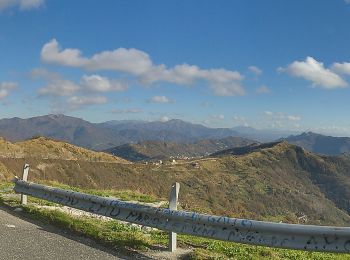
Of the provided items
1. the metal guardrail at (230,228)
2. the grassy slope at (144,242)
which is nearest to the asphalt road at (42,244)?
the grassy slope at (144,242)

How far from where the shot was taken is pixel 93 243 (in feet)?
33.3

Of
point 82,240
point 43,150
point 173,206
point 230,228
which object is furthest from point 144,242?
point 43,150

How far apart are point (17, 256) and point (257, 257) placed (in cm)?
479

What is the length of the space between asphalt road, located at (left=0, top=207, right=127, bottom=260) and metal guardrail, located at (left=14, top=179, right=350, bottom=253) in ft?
3.55

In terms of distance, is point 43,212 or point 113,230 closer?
point 113,230

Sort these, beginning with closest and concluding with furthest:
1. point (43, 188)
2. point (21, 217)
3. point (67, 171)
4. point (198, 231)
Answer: point (198, 231), point (21, 217), point (43, 188), point (67, 171)

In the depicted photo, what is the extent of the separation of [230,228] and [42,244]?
13.3 feet

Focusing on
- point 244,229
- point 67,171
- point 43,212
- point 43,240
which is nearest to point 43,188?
point 43,212

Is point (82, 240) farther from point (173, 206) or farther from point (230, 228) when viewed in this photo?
point (230, 228)

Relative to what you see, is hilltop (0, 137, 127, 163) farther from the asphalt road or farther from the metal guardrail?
the metal guardrail

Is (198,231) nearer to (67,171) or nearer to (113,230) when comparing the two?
(113,230)

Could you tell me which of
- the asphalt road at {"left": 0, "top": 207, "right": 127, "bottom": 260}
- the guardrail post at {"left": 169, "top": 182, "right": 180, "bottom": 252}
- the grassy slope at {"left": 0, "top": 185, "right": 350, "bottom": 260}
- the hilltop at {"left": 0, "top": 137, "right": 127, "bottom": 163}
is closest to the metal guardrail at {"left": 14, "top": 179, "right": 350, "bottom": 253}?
the guardrail post at {"left": 169, "top": 182, "right": 180, "bottom": 252}

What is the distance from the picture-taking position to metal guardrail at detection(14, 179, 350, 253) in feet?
25.2

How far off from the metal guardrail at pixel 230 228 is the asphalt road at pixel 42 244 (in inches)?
42.6
